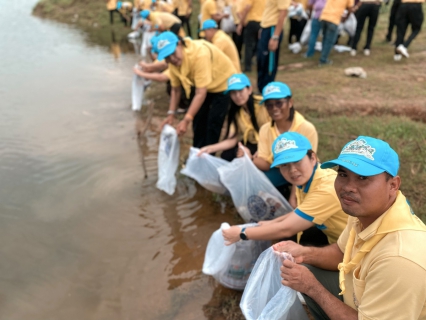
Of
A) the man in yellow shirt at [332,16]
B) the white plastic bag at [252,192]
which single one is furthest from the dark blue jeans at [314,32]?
the white plastic bag at [252,192]

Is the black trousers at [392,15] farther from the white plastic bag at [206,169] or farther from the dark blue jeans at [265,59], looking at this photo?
the white plastic bag at [206,169]

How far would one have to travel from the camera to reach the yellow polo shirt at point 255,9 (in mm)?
5750

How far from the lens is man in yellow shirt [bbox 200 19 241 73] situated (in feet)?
15.5

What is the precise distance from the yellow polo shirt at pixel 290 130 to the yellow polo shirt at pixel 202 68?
35.5 inches

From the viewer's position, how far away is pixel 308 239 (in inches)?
86.7

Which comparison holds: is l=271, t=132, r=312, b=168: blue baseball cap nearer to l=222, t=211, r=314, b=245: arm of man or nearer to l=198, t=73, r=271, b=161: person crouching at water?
l=222, t=211, r=314, b=245: arm of man

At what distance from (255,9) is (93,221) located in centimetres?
464

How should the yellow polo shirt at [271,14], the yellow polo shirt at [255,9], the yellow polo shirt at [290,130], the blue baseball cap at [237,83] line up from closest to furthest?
the yellow polo shirt at [290,130]
the blue baseball cap at [237,83]
the yellow polo shirt at [271,14]
the yellow polo shirt at [255,9]

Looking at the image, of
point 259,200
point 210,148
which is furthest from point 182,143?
point 259,200

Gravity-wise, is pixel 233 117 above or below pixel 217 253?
above

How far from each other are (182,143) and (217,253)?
2389 millimetres

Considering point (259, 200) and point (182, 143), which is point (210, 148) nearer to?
point (259, 200)

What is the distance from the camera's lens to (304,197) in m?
1.97

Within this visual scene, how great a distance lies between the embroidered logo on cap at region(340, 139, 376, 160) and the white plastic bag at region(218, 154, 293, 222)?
1.20 meters
